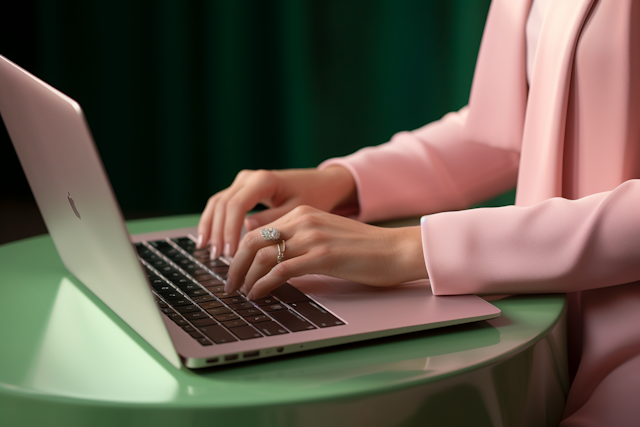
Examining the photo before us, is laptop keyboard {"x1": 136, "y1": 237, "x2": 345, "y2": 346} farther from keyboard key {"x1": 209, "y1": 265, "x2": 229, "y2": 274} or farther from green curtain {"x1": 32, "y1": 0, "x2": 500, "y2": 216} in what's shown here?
green curtain {"x1": 32, "y1": 0, "x2": 500, "y2": 216}

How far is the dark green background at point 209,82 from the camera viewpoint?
239 cm

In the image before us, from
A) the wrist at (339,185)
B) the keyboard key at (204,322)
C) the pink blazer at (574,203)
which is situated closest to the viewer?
the keyboard key at (204,322)

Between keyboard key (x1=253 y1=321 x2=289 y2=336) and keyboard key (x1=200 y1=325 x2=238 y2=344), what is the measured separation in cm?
3

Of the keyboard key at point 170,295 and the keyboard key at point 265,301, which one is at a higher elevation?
the keyboard key at point 265,301

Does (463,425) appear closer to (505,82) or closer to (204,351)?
(204,351)

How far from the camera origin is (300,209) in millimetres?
723

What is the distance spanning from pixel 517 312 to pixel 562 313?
0.05 metres

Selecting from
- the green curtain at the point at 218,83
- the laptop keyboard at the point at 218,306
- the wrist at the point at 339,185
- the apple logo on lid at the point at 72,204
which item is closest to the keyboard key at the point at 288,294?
the laptop keyboard at the point at 218,306

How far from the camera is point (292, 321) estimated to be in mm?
567

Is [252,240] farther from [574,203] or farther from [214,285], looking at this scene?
[574,203]

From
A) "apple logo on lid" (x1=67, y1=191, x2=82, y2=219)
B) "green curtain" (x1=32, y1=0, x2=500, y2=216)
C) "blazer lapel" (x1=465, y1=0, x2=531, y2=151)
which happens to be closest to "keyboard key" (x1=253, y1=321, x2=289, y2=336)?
"apple logo on lid" (x1=67, y1=191, x2=82, y2=219)

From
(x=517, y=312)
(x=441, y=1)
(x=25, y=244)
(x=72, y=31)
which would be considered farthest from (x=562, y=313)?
(x=72, y=31)

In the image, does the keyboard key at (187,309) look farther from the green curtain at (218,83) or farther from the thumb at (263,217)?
the green curtain at (218,83)

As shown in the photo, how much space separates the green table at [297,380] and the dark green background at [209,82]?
178 cm
